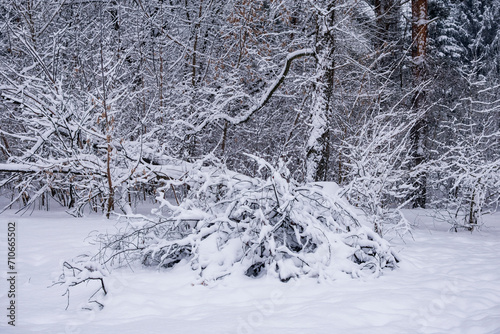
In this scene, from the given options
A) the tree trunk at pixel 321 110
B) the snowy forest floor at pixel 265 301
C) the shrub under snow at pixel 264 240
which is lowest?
the snowy forest floor at pixel 265 301

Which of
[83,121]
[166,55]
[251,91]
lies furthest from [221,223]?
[166,55]

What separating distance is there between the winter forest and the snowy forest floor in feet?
0.59

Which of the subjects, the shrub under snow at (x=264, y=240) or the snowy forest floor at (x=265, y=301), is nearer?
the snowy forest floor at (x=265, y=301)

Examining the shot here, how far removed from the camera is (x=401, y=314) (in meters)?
2.87

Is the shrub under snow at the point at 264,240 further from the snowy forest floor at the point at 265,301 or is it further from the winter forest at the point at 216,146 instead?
the snowy forest floor at the point at 265,301

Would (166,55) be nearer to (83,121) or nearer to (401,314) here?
(83,121)

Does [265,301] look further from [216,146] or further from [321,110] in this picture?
[321,110]

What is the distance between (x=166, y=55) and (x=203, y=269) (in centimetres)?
779

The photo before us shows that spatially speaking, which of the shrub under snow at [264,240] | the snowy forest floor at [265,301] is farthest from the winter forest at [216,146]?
the snowy forest floor at [265,301]

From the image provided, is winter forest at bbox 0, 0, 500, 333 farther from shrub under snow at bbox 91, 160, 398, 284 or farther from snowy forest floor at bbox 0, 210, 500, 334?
snowy forest floor at bbox 0, 210, 500, 334

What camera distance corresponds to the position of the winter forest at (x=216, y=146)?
4262mm

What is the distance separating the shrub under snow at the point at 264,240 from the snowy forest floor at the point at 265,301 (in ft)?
0.65

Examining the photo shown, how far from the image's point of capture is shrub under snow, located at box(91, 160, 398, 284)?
4.00 m

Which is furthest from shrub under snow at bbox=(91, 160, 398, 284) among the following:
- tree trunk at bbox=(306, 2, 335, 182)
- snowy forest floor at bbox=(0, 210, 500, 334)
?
tree trunk at bbox=(306, 2, 335, 182)
